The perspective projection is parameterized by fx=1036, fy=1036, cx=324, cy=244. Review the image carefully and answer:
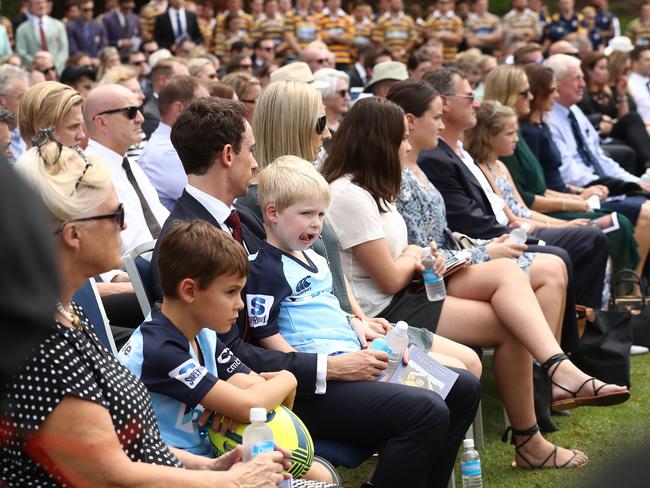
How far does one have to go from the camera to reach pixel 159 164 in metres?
5.61

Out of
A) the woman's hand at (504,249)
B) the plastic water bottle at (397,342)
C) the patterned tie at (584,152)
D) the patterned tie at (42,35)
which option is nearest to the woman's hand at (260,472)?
the plastic water bottle at (397,342)

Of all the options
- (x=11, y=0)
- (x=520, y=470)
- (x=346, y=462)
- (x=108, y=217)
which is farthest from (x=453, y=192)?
(x=11, y=0)

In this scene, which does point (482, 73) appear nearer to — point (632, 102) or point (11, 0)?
point (632, 102)

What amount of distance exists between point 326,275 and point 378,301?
0.81 meters

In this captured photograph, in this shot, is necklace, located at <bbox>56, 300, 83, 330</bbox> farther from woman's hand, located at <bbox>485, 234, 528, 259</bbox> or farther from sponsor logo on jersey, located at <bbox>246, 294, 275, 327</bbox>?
woman's hand, located at <bbox>485, 234, 528, 259</bbox>

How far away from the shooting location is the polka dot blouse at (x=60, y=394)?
2.04 metres

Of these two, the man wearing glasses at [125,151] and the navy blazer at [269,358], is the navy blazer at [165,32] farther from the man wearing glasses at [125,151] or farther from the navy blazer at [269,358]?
the navy blazer at [269,358]

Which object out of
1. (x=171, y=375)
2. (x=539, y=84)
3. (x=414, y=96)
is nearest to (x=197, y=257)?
(x=171, y=375)

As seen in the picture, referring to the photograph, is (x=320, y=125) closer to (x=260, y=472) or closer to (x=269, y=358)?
(x=269, y=358)

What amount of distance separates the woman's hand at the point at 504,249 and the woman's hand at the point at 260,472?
2759 millimetres

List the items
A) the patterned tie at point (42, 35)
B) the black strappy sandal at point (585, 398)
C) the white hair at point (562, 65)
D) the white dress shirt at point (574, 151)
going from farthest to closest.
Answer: the patterned tie at point (42, 35)
the white hair at point (562, 65)
the white dress shirt at point (574, 151)
the black strappy sandal at point (585, 398)

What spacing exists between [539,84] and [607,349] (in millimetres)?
2772

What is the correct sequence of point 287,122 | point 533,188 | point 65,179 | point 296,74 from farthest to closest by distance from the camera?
1. point 533,188
2. point 296,74
3. point 287,122
4. point 65,179

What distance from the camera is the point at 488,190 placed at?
19.8ft
